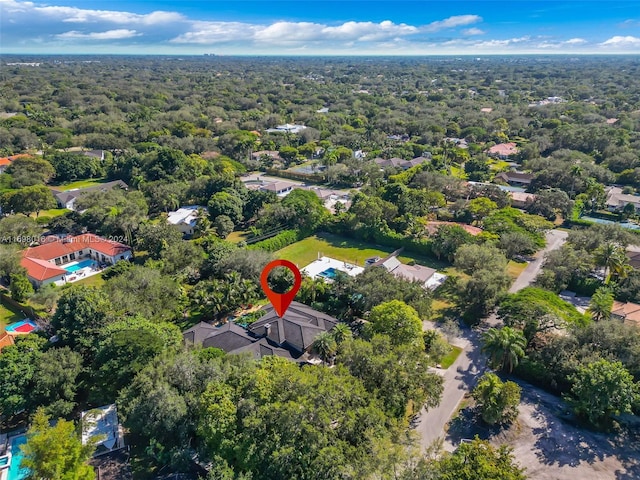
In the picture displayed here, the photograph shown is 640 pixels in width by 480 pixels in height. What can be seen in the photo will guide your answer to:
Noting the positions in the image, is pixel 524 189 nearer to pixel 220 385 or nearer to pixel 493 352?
pixel 493 352

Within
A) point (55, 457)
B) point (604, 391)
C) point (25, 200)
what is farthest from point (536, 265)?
point (25, 200)

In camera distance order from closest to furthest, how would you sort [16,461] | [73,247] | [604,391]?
[16,461], [604,391], [73,247]

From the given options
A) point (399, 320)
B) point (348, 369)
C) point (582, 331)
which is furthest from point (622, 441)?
point (348, 369)

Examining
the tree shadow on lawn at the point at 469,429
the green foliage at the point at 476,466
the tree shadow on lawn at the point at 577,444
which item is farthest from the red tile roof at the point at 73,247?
the tree shadow on lawn at the point at 577,444

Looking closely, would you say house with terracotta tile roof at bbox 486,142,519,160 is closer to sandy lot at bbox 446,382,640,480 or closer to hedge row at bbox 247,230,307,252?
hedge row at bbox 247,230,307,252

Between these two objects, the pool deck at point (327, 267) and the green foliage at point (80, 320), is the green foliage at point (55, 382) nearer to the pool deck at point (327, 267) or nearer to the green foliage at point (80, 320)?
the green foliage at point (80, 320)

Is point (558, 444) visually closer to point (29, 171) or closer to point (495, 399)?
point (495, 399)
